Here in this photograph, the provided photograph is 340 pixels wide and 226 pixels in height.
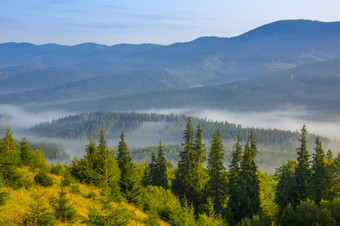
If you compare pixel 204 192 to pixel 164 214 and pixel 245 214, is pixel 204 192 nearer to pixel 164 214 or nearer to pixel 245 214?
pixel 245 214

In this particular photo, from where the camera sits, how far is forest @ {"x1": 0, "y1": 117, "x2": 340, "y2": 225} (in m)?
25.7

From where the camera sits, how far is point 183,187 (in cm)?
5922

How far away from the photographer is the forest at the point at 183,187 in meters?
25.7

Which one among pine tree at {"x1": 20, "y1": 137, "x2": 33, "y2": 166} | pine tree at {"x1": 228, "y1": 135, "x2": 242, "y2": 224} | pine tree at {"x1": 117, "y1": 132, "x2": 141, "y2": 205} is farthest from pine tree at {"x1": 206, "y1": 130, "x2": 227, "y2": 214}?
pine tree at {"x1": 20, "y1": 137, "x2": 33, "y2": 166}

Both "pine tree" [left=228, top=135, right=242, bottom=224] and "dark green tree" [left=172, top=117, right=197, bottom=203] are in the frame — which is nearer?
"pine tree" [left=228, top=135, right=242, bottom=224]

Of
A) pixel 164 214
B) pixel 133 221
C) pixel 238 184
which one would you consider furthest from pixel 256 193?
pixel 133 221

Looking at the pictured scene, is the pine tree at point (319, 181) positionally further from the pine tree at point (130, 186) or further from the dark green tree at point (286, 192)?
the pine tree at point (130, 186)

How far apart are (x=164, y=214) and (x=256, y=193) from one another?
75.7 ft

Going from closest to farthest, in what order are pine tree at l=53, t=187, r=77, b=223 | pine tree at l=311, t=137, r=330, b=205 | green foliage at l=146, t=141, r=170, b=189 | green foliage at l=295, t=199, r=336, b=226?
1. pine tree at l=53, t=187, r=77, b=223
2. green foliage at l=295, t=199, r=336, b=226
3. pine tree at l=311, t=137, r=330, b=205
4. green foliage at l=146, t=141, r=170, b=189

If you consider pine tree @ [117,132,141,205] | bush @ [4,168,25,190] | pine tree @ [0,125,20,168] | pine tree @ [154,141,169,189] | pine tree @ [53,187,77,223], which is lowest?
pine tree @ [154,141,169,189]

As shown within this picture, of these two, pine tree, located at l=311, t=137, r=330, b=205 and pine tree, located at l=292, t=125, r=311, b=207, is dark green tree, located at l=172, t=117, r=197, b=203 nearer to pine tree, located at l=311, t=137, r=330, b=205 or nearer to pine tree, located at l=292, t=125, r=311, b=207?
pine tree, located at l=292, t=125, r=311, b=207

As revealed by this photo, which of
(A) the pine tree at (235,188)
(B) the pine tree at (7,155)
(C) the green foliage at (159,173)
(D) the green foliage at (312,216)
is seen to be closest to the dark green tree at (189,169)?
(A) the pine tree at (235,188)

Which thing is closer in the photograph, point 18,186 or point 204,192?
point 18,186

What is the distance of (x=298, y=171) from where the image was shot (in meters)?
53.3
